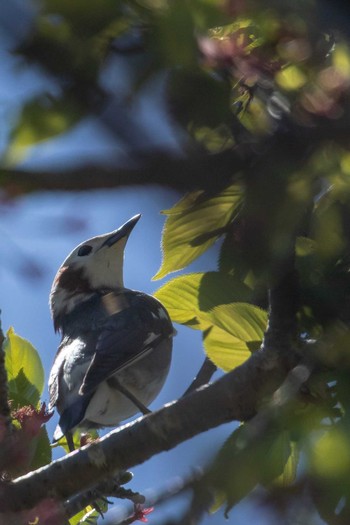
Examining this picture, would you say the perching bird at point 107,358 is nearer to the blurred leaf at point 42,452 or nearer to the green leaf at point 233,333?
the blurred leaf at point 42,452

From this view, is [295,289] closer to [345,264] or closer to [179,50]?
[345,264]

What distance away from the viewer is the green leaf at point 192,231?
1.72 metres

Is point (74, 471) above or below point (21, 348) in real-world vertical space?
above

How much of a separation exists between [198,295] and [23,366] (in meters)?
1.52

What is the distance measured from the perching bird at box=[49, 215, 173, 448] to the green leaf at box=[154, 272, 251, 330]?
58.2 inches

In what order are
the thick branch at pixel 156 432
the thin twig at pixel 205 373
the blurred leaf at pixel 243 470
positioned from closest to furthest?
the blurred leaf at pixel 243 470, the thick branch at pixel 156 432, the thin twig at pixel 205 373

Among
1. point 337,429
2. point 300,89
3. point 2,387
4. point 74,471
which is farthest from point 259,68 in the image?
point 2,387

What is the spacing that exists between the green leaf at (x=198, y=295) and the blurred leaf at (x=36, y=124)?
4.94ft

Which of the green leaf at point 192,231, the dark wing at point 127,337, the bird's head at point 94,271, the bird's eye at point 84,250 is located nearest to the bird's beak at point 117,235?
the bird's head at point 94,271

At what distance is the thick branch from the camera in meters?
2.25

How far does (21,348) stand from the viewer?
4008mm

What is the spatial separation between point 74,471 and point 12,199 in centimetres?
184

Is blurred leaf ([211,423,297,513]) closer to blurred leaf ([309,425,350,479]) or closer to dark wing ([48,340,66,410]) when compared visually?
blurred leaf ([309,425,350,479])

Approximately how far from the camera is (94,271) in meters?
6.79
